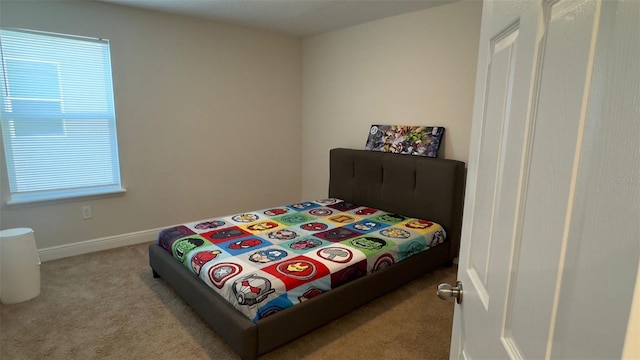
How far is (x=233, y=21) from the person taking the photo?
3.73 meters

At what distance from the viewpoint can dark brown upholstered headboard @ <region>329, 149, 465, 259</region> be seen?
2.97m

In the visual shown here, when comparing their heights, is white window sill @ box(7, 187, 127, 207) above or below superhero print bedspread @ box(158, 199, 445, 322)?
above

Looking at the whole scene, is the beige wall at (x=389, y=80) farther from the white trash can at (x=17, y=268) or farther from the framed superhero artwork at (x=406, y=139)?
the white trash can at (x=17, y=268)

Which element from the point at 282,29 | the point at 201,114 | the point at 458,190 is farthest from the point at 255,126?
the point at 458,190

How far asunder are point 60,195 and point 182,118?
1.31 meters

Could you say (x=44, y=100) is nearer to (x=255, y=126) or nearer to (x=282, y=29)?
(x=255, y=126)

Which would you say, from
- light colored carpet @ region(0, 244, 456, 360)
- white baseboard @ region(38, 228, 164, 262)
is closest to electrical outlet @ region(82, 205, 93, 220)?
white baseboard @ region(38, 228, 164, 262)

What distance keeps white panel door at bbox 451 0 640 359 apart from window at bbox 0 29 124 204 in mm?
3451

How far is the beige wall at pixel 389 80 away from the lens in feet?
9.96

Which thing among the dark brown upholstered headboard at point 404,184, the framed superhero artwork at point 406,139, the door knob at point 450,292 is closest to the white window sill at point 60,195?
the dark brown upholstered headboard at point 404,184

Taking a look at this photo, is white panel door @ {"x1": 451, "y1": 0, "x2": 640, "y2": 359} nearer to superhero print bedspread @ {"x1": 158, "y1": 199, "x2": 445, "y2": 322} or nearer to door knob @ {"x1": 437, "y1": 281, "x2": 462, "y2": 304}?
door knob @ {"x1": 437, "y1": 281, "x2": 462, "y2": 304}

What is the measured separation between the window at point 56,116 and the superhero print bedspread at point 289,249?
1215 millimetres

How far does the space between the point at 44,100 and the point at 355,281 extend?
3009 mm

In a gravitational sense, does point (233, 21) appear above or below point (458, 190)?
above
